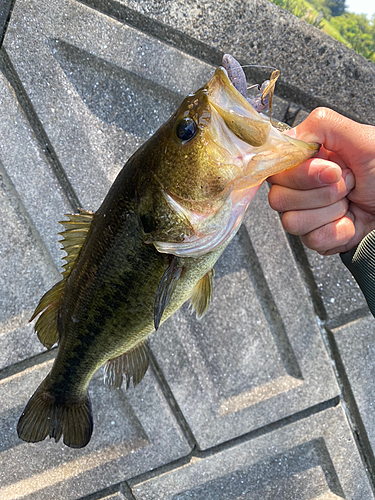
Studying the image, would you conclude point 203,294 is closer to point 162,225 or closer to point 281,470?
point 162,225

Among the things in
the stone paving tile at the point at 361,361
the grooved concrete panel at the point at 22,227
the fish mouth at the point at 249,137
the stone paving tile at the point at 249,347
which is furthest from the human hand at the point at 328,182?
the grooved concrete panel at the point at 22,227

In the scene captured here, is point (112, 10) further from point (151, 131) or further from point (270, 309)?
point (270, 309)

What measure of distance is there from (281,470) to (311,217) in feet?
6.44

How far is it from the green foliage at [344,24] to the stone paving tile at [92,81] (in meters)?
1.11

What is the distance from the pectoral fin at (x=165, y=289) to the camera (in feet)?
4.03

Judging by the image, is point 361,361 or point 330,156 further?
point 361,361

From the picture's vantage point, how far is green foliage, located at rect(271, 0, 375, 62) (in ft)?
8.81

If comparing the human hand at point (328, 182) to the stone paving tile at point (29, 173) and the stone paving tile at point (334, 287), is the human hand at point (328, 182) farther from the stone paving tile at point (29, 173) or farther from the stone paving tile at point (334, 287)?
the stone paving tile at point (29, 173)

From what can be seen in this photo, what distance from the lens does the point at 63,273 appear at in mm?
1502

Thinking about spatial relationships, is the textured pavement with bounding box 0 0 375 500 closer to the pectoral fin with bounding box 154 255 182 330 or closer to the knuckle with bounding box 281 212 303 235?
the knuckle with bounding box 281 212 303 235

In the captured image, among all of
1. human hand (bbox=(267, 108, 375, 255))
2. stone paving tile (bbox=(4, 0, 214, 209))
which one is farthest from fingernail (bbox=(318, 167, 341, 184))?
stone paving tile (bbox=(4, 0, 214, 209))

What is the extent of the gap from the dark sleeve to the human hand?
137 millimetres

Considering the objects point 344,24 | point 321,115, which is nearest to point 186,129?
point 321,115

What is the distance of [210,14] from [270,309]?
1.87 m
